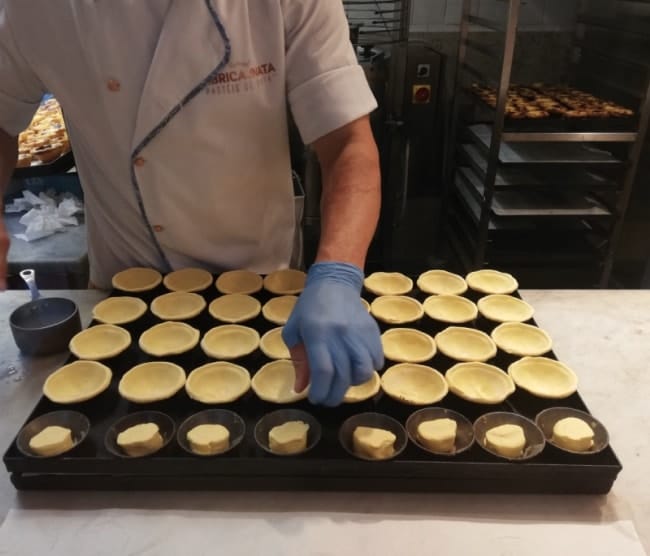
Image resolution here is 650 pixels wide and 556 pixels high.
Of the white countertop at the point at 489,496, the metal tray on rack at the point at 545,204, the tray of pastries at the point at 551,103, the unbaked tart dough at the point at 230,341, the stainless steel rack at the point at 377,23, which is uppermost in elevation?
the stainless steel rack at the point at 377,23

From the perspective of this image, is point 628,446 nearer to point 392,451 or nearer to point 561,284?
point 392,451

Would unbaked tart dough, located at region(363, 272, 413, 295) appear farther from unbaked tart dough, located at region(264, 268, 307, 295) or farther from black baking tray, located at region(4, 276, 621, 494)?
black baking tray, located at region(4, 276, 621, 494)

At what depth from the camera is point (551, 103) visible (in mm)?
2836

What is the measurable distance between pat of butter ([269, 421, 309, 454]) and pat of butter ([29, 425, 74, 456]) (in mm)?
359

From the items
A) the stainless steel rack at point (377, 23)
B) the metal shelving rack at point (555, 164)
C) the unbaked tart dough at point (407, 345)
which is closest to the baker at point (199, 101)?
the unbaked tart dough at point (407, 345)

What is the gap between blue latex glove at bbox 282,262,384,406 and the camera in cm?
94

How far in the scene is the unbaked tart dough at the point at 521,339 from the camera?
124cm

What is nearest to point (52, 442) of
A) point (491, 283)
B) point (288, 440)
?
point (288, 440)

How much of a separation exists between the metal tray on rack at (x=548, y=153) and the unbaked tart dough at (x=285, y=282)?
155 centimetres

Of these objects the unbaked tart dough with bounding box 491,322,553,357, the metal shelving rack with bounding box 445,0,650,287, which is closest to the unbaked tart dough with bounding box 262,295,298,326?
the unbaked tart dough with bounding box 491,322,553,357

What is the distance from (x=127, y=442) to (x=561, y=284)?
2.73m

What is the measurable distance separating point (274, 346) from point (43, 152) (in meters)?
2.01

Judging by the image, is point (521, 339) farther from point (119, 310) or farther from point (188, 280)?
point (119, 310)

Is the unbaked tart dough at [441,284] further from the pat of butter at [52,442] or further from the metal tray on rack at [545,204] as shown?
the metal tray on rack at [545,204]
